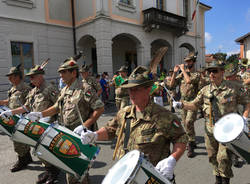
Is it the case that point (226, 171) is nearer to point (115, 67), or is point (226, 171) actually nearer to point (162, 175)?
point (162, 175)

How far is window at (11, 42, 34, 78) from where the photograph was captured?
37.0 feet

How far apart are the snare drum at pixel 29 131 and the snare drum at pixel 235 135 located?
2.25m

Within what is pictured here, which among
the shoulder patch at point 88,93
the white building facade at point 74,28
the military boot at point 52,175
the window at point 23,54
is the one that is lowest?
the military boot at point 52,175

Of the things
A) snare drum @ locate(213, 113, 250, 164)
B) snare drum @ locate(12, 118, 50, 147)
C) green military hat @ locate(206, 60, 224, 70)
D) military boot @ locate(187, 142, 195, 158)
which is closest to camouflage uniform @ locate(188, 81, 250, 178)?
green military hat @ locate(206, 60, 224, 70)

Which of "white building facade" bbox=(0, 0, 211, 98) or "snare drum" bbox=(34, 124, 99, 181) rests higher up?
"white building facade" bbox=(0, 0, 211, 98)

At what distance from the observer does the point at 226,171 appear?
9.13 feet

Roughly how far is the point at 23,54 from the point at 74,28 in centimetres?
400

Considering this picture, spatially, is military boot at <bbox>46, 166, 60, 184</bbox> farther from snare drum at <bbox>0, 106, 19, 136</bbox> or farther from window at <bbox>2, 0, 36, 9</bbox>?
window at <bbox>2, 0, 36, 9</bbox>

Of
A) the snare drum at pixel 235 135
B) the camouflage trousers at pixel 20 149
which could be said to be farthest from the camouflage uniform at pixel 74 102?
the camouflage trousers at pixel 20 149

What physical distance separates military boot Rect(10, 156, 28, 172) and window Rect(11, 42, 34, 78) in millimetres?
8746

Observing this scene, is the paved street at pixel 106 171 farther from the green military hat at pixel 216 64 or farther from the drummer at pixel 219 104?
the green military hat at pixel 216 64

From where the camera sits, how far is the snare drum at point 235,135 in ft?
7.14

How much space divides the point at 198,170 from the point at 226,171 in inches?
35.0

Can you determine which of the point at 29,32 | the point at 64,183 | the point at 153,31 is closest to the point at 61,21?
the point at 29,32
